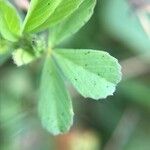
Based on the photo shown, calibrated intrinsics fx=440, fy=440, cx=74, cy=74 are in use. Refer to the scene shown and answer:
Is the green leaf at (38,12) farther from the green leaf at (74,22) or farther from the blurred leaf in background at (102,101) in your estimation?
the blurred leaf in background at (102,101)

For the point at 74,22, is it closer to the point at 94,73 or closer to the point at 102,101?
the point at 94,73

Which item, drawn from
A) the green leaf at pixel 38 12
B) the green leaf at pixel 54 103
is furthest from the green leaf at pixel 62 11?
the green leaf at pixel 54 103

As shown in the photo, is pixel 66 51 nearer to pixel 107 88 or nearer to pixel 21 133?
pixel 107 88

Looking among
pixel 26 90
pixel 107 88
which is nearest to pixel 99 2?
pixel 26 90

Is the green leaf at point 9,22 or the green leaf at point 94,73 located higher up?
the green leaf at point 9,22

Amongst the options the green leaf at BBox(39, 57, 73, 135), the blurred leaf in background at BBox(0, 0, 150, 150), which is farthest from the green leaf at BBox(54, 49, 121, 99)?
the blurred leaf in background at BBox(0, 0, 150, 150)

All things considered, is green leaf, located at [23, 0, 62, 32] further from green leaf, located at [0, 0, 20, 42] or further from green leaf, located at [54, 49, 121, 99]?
green leaf, located at [54, 49, 121, 99]

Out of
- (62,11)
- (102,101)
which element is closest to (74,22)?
(62,11)
